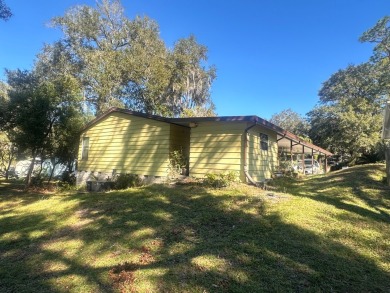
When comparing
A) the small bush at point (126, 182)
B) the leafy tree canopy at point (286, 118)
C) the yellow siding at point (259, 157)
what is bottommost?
the small bush at point (126, 182)

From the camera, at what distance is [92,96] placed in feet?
70.9

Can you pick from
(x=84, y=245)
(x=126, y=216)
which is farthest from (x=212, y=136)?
(x=84, y=245)

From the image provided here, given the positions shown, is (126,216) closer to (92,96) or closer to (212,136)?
(212,136)

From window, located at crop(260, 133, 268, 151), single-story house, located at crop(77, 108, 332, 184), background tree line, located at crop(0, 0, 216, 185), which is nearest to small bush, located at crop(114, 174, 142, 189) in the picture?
single-story house, located at crop(77, 108, 332, 184)

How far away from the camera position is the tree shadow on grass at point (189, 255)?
3484mm

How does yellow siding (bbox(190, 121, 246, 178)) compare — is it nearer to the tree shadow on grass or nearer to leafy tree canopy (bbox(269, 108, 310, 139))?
the tree shadow on grass

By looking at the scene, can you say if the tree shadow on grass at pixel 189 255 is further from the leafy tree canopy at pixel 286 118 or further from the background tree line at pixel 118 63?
the leafy tree canopy at pixel 286 118

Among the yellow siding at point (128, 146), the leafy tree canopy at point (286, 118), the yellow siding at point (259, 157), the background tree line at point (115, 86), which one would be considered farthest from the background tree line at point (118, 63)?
the leafy tree canopy at point (286, 118)

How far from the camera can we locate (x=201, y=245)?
14.9 feet

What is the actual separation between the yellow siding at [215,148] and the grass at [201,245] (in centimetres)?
204

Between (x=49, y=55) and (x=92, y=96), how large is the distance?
5.09m

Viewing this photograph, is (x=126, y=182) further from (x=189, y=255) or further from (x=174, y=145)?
(x=189, y=255)

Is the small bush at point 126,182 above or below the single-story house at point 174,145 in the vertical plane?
below

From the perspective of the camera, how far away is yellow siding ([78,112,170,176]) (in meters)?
11.1
